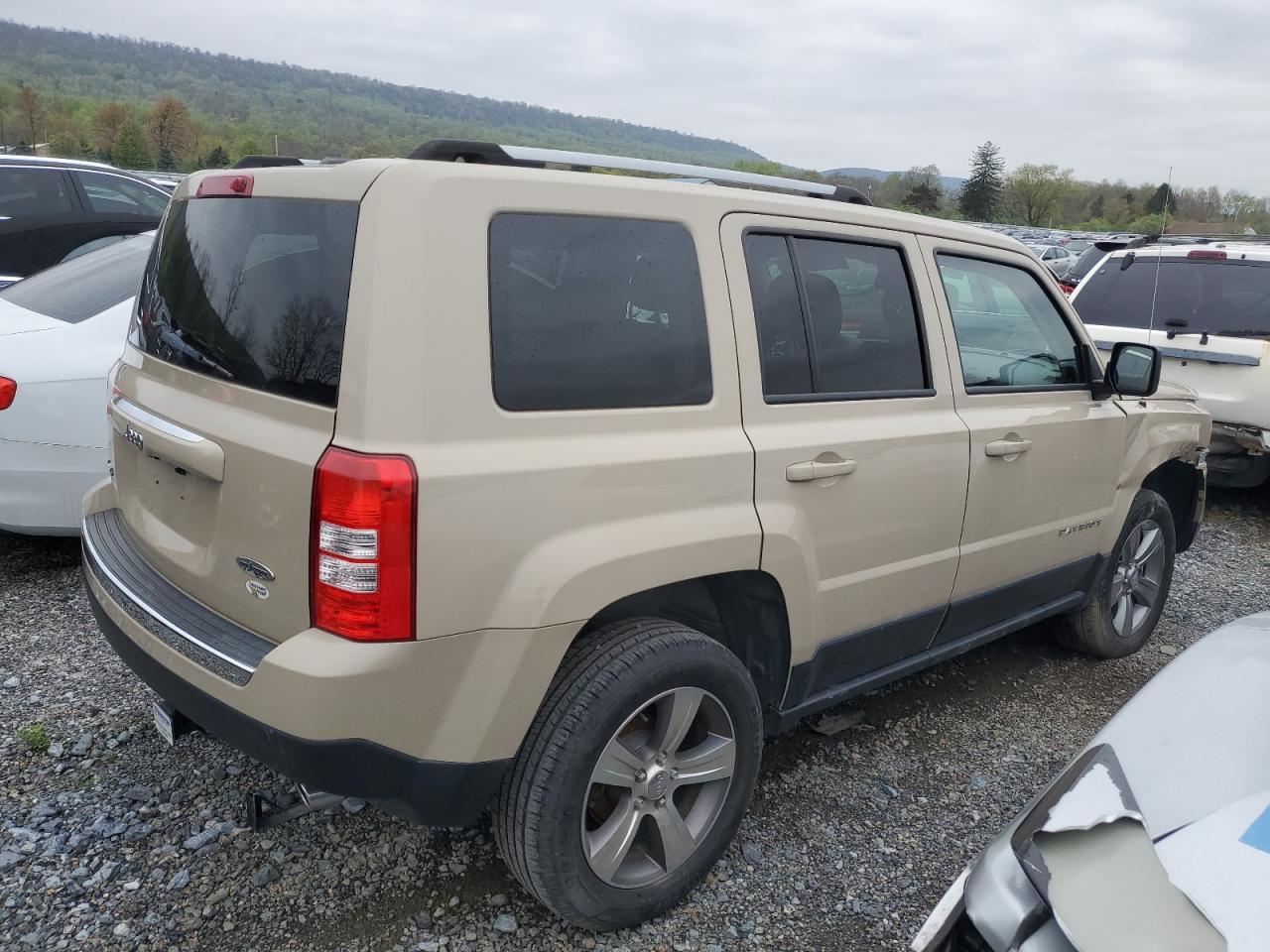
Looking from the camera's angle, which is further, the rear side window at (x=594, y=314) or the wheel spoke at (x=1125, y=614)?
the wheel spoke at (x=1125, y=614)

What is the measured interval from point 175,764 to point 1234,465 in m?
6.61

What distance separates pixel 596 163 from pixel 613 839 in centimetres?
173

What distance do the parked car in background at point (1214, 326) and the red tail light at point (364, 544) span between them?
19.1 ft

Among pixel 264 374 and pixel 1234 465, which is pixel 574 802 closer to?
pixel 264 374

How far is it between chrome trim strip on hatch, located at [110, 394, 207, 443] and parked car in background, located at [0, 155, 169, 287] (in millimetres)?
5111

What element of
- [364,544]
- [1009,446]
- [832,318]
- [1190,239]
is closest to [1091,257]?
[1190,239]

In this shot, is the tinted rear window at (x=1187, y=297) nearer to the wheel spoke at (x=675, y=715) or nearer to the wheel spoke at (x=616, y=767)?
the wheel spoke at (x=675, y=715)

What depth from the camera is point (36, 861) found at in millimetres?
2535

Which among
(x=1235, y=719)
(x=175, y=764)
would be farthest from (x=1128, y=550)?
(x=175, y=764)

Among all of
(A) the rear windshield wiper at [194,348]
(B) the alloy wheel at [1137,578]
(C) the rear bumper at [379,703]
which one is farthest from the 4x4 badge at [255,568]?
(B) the alloy wheel at [1137,578]

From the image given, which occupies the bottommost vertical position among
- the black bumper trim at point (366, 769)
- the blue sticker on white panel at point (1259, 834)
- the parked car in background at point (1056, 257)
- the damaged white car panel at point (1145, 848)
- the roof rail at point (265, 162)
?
the black bumper trim at point (366, 769)

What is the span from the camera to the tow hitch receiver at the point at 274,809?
7.59ft

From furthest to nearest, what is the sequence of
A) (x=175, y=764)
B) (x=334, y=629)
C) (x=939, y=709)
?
(x=939, y=709) → (x=175, y=764) → (x=334, y=629)

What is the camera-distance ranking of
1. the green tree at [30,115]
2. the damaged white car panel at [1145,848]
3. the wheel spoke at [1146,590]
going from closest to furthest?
1. the damaged white car panel at [1145,848]
2. the wheel spoke at [1146,590]
3. the green tree at [30,115]
